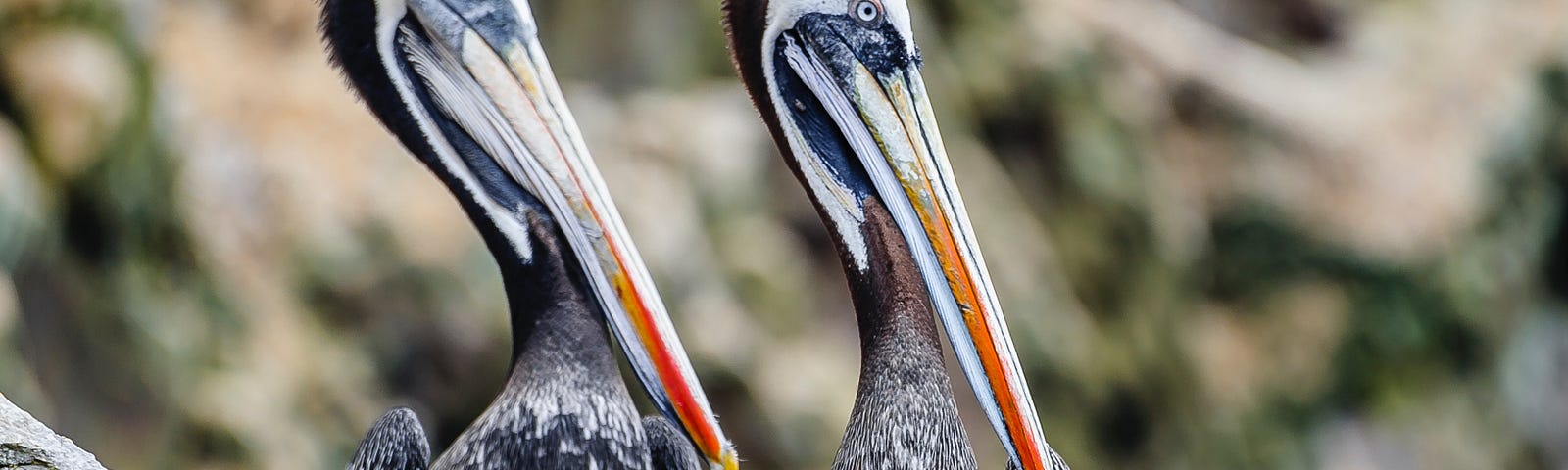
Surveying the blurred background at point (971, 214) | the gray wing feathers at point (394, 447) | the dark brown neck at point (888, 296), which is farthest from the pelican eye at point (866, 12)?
the blurred background at point (971, 214)

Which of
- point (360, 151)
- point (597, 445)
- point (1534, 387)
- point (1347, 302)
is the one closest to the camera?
point (597, 445)

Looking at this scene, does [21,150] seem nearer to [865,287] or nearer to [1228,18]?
[865,287]

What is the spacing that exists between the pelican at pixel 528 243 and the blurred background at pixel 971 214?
86.5 inches

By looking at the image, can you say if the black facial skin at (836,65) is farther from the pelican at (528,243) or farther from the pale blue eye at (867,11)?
the pelican at (528,243)

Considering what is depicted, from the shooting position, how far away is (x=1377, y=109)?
766cm

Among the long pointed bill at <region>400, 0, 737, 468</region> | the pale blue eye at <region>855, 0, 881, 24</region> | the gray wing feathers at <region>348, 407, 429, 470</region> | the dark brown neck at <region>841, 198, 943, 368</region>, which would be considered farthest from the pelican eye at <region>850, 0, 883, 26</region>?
the gray wing feathers at <region>348, 407, 429, 470</region>

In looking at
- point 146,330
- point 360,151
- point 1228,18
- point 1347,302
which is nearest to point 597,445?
point 146,330

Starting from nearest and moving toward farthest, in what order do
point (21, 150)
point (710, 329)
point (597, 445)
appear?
1. point (597, 445)
2. point (21, 150)
3. point (710, 329)

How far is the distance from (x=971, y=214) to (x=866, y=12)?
4.47 meters

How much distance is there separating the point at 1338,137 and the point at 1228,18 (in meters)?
1.15

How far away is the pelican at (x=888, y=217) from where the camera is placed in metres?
2.33

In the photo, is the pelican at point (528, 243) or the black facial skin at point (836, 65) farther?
the black facial skin at point (836, 65)

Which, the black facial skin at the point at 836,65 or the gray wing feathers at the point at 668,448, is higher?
the black facial skin at the point at 836,65

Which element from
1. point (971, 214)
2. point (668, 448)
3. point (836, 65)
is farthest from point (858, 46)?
point (971, 214)
